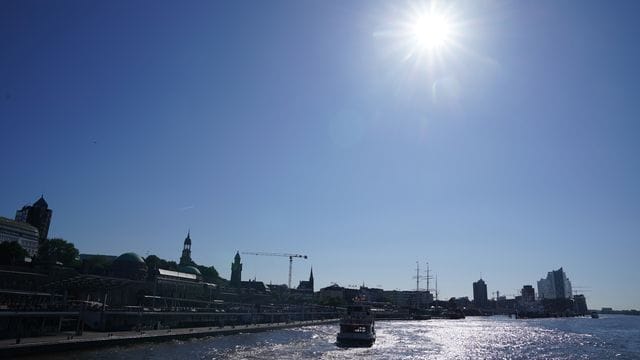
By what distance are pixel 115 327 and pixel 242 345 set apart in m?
22.5

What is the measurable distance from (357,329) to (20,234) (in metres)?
136

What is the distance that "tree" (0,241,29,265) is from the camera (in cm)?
12159

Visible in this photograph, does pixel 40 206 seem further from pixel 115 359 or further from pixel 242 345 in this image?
pixel 115 359

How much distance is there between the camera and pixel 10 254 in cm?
12456

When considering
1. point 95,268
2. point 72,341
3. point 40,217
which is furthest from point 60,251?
point 72,341

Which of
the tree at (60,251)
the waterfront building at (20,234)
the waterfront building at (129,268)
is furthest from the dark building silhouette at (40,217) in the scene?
the waterfront building at (129,268)

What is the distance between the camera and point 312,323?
510ft

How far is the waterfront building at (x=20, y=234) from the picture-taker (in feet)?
533

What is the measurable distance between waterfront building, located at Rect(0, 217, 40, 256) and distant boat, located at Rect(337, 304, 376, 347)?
130 meters

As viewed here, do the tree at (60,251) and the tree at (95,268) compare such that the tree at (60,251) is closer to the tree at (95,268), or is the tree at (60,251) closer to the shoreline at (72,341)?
the tree at (95,268)

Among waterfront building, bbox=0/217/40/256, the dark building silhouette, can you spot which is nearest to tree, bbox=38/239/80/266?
waterfront building, bbox=0/217/40/256

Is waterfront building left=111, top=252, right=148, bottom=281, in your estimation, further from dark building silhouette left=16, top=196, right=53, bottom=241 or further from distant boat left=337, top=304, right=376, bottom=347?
distant boat left=337, top=304, right=376, bottom=347

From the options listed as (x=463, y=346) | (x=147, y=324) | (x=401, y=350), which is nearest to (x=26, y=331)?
(x=147, y=324)

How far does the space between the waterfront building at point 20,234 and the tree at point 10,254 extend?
3521 centimetres
